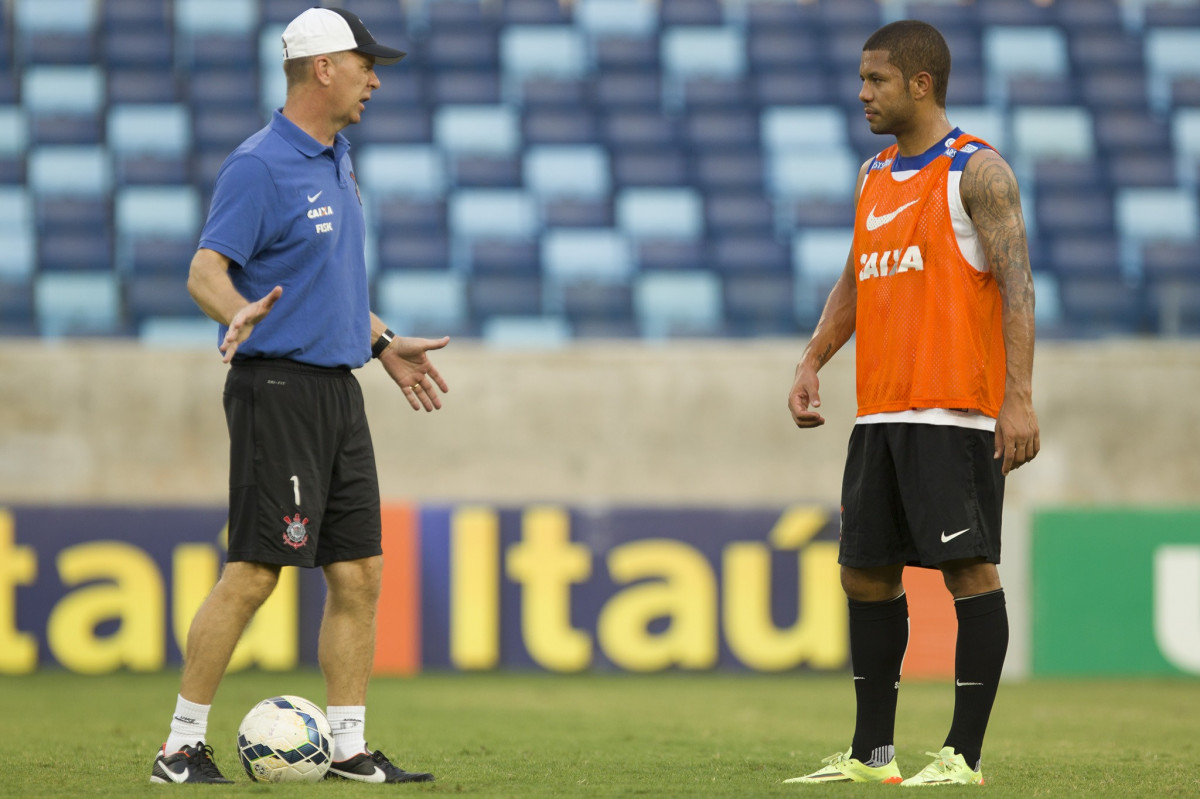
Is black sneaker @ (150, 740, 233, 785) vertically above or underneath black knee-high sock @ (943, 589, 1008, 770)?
underneath

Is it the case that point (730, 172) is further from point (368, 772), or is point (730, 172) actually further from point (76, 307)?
point (368, 772)

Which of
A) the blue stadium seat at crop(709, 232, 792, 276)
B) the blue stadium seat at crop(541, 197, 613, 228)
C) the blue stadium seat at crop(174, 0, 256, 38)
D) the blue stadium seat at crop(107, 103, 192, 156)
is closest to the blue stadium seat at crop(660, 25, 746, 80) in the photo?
the blue stadium seat at crop(541, 197, 613, 228)

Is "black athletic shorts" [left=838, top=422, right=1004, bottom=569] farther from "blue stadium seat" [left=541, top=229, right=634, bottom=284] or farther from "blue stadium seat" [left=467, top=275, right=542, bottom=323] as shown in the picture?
"blue stadium seat" [left=541, top=229, right=634, bottom=284]

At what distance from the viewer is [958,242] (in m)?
3.50

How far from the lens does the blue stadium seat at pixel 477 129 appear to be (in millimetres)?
11219

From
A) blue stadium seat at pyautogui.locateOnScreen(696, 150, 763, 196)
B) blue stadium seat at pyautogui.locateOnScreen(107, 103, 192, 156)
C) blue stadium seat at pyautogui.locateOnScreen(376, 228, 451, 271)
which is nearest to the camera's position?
blue stadium seat at pyautogui.locateOnScreen(376, 228, 451, 271)

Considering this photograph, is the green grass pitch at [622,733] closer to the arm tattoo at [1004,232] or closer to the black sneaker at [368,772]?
the black sneaker at [368,772]

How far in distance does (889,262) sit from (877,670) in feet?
3.42

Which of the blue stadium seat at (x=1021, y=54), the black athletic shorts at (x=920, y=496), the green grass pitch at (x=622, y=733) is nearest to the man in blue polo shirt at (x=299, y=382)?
the green grass pitch at (x=622, y=733)

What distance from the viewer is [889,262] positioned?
3570 mm

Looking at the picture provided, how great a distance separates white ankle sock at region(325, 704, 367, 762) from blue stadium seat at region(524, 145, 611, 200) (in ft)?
25.2

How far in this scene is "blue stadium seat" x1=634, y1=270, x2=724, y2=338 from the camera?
31.2 feet

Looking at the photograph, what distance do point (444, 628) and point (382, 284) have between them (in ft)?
9.35

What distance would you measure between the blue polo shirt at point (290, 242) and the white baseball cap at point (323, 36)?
18 centimetres
